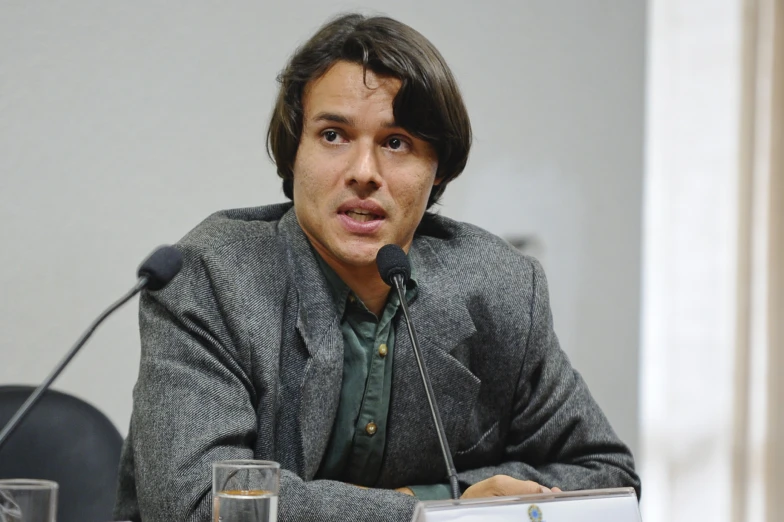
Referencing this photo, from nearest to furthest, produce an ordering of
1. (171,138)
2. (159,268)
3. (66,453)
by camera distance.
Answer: (159,268) < (66,453) < (171,138)

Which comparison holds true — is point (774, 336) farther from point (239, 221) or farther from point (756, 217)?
point (239, 221)

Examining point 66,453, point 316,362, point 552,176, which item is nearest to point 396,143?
point 316,362

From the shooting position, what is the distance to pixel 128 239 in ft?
6.30

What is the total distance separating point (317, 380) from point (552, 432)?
0.41 m

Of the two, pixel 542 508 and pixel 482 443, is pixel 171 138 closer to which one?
pixel 482 443

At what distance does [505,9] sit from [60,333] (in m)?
1.44

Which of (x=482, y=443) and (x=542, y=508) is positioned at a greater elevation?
(x=542, y=508)

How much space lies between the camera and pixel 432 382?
4.68 feet

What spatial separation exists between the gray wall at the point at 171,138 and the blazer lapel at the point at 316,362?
26.4 inches

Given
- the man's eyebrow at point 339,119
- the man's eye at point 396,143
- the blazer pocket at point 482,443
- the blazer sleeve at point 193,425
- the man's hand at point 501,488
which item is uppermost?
the man's eyebrow at point 339,119

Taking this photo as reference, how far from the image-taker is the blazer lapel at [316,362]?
1312mm

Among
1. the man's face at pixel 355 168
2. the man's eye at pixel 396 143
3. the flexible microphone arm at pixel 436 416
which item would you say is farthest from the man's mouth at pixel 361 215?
the flexible microphone arm at pixel 436 416

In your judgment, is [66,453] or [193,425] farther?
[66,453]

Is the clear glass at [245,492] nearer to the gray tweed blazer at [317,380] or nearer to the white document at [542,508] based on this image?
the white document at [542,508]
